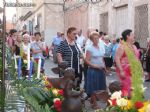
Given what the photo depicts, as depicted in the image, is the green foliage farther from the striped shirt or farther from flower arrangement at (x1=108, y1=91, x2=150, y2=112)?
the striped shirt

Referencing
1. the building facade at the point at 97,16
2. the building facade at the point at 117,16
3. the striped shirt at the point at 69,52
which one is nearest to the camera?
the striped shirt at the point at 69,52

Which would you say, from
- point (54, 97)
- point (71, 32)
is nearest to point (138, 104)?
point (54, 97)

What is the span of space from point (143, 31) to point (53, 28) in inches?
763

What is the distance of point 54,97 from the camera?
4.34m

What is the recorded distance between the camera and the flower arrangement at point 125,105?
11.1 feet

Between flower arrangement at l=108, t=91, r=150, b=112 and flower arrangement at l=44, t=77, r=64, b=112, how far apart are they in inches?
17.4

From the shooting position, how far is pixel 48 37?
37625mm

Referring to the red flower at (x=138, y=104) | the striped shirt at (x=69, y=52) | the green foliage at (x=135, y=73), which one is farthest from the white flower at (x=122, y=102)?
the striped shirt at (x=69, y=52)

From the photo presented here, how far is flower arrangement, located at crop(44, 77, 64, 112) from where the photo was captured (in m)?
3.91

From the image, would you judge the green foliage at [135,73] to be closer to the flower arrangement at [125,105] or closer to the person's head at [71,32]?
Result: the flower arrangement at [125,105]

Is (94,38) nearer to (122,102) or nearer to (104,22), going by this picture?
(122,102)

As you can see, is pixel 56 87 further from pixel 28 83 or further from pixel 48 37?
pixel 48 37

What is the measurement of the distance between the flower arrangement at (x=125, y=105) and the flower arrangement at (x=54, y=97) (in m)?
0.44

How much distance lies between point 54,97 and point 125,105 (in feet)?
3.12
